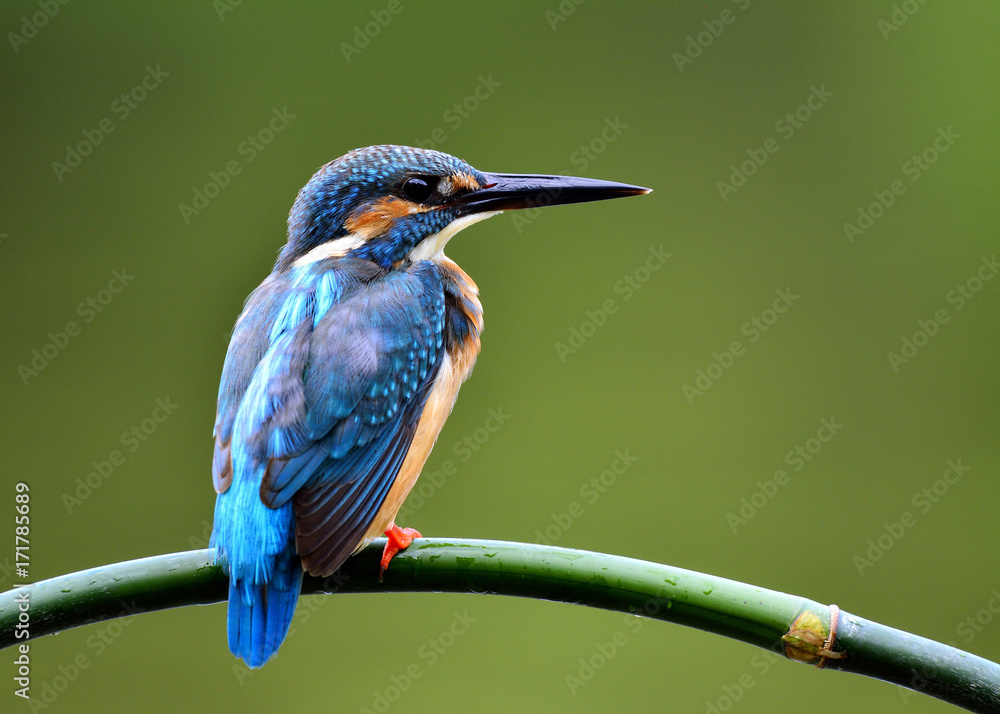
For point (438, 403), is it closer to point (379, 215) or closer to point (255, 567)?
point (379, 215)

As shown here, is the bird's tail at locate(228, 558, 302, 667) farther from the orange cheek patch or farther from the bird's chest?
the orange cheek patch

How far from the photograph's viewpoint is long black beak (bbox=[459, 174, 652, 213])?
1.64 meters

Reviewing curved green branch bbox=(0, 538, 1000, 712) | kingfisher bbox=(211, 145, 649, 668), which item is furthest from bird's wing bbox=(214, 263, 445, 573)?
curved green branch bbox=(0, 538, 1000, 712)

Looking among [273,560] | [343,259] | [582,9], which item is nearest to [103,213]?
[582,9]

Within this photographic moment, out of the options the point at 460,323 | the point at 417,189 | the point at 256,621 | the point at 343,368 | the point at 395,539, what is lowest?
the point at 256,621

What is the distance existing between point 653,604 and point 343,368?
2.27 feet

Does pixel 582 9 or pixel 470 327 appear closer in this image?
pixel 470 327

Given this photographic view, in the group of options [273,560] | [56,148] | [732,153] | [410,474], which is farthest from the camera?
[732,153]

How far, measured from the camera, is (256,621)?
46.6 inches

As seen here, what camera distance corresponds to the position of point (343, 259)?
5.52 feet

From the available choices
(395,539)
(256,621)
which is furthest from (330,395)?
(256,621)

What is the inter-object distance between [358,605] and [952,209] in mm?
2555

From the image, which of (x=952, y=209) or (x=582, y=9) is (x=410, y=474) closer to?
(x=582, y=9)

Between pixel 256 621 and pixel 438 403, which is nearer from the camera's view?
pixel 256 621
